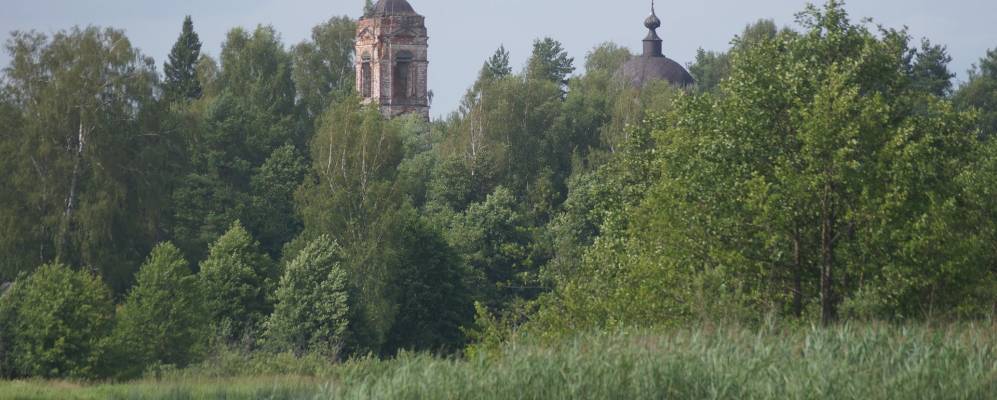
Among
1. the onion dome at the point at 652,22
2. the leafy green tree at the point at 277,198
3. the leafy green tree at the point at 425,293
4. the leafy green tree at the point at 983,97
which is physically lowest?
the leafy green tree at the point at 425,293

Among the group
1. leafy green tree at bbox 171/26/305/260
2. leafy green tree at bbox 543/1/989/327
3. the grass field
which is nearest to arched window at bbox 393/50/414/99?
leafy green tree at bbox 171/26/305/260

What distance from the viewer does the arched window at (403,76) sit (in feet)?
243

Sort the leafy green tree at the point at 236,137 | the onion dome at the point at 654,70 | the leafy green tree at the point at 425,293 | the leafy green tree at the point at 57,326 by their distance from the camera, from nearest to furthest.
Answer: the leafy green tree at the point at 57,326 → the leafy green tree at the point at 425,293 → the leafy green tree at the point at 236,137 → the onion dome at the point at 654,70

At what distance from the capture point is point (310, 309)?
154ft

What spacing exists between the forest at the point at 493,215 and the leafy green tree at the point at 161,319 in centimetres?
9

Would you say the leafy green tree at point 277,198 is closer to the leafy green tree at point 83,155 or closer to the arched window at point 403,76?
the leafy green tree at point 83,155

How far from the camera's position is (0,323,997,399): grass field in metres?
18.2

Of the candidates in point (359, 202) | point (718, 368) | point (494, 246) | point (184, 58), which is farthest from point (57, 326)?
point (184, 58)

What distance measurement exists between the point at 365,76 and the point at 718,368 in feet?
185

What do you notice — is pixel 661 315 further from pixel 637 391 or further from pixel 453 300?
pixel 453 300

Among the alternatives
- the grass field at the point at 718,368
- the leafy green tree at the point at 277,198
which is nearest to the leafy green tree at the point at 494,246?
the leafy green tree at the point at 277,198

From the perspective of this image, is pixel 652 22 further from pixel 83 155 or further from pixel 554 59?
pixel 83 155

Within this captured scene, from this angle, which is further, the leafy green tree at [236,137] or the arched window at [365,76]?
the arched window at [365,76]

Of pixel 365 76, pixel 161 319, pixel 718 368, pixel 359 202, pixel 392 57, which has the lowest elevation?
pixel 718 368
